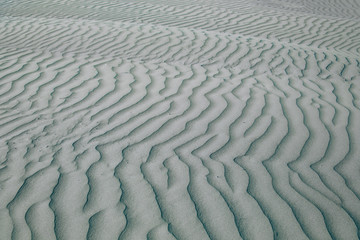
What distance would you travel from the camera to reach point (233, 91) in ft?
13.5

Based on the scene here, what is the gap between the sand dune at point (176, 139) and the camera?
221 centimetres

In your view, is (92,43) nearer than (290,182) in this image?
No

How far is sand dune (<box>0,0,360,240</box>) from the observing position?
221 centimetres

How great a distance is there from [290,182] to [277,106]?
137cm

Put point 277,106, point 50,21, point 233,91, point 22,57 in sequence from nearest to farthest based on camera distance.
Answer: point 277,106, point 233,91, point 22,57, point 50,21

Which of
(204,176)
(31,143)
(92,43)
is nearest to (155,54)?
(92,43)

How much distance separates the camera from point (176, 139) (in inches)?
122

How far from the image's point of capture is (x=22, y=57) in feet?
17.1

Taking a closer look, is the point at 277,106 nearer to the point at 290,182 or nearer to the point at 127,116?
the point at 290,182

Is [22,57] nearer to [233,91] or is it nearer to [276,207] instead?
[233,91]

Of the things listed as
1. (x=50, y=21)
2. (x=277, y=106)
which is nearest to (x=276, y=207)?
(x=277, y=106)

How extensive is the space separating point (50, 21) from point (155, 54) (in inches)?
131

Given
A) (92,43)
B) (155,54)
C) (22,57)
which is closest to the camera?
(22,57)

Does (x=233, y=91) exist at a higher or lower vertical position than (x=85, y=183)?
lower
